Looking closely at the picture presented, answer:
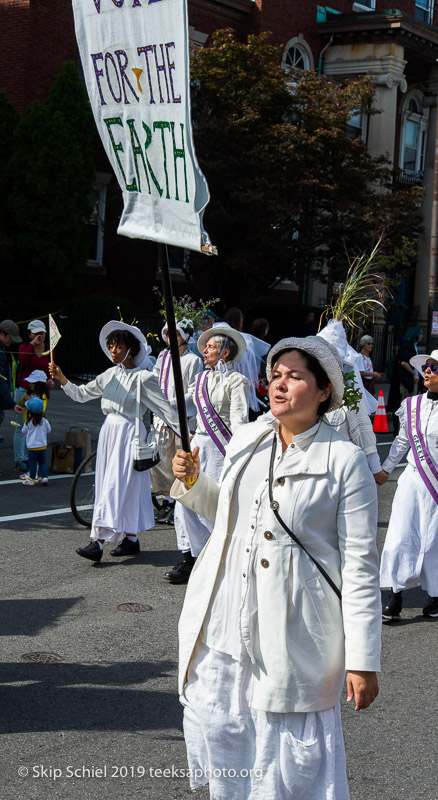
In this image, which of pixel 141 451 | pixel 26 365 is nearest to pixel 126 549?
pixel 141 451

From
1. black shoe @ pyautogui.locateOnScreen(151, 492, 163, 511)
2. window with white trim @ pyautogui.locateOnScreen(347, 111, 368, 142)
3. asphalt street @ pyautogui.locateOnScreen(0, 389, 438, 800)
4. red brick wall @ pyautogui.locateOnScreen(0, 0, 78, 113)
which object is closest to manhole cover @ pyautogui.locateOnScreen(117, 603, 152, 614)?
asphalt street @ pyautogui.locateOnScreen(0, 389, 438, 800)

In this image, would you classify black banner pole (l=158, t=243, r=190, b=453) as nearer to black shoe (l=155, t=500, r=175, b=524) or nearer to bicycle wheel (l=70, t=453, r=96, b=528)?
bicycle wheel (l=70, t=453, r=96, b=528)

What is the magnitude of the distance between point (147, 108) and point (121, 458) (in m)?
5.41

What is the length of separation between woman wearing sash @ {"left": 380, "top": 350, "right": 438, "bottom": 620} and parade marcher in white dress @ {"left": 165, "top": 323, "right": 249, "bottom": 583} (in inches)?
51.2

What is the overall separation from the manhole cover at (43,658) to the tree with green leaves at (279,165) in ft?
57.0

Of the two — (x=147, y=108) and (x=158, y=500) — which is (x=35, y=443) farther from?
(x=147, y=108)

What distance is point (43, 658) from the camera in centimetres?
575

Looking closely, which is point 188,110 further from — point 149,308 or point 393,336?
point 393,336

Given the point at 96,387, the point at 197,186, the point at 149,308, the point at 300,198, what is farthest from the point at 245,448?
the point at 149,308

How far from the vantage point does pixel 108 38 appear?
3.11 meters

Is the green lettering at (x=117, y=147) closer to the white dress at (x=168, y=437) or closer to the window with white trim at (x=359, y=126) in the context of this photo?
the white dress at (x=168, y=437)

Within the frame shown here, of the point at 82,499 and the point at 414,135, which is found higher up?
the point at 414,135

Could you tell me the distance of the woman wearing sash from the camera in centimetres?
702

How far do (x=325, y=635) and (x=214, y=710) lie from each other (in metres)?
0.44
